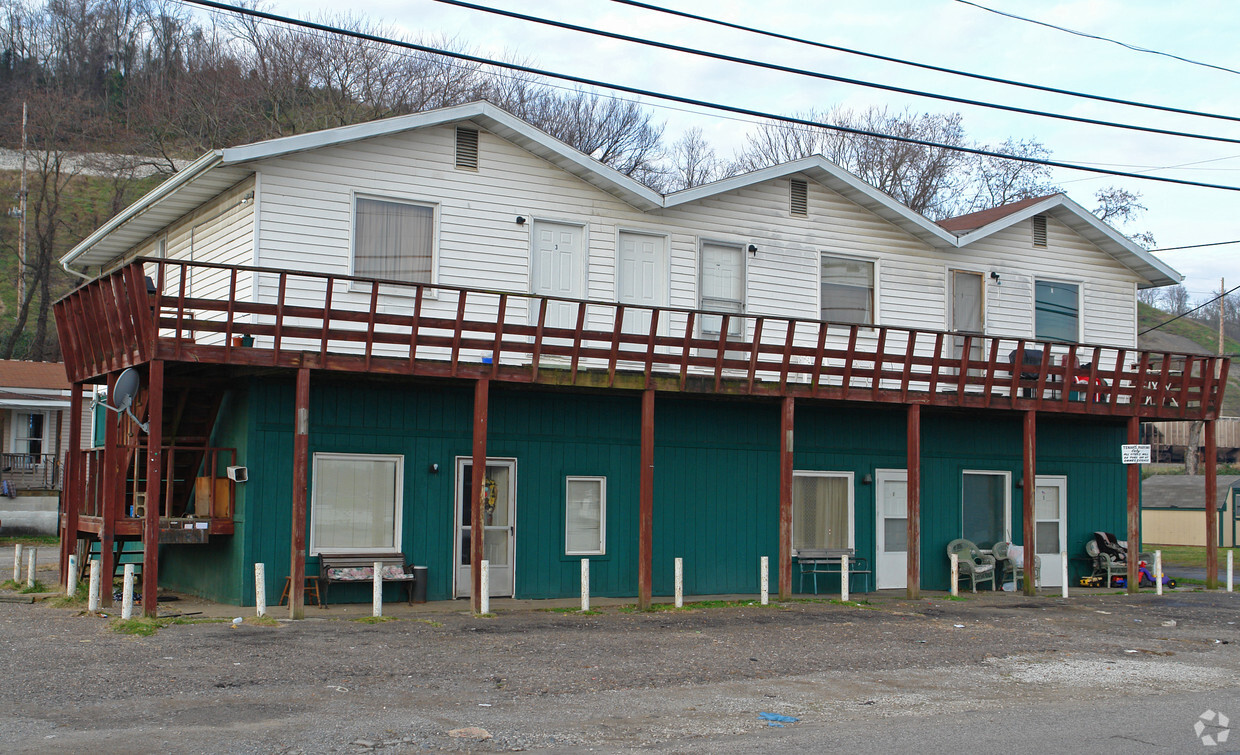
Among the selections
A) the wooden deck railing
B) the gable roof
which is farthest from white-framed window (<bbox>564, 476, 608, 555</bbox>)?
the gable roof

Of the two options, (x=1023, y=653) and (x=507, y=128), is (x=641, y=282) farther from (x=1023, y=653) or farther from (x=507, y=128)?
(x=1023, y=653)

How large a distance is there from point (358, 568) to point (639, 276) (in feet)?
20.9

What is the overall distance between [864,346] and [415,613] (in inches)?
371

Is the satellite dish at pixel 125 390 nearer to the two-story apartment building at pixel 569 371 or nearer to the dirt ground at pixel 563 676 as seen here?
the two-story apartment building at pixel 569 371

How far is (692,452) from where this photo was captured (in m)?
18.9

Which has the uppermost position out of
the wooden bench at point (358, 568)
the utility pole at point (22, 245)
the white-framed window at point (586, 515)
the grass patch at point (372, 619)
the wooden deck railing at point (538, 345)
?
the utility pole at point (22, 245)

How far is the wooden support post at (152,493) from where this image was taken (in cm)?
1359

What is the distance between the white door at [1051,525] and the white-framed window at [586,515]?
884cm

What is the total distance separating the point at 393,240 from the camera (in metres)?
16.8

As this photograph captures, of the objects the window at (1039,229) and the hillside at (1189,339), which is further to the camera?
the hillside at (1189,339)

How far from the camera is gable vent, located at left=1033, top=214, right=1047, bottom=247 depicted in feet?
73.3

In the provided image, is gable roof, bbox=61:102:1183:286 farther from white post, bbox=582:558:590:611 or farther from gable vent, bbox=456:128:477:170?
white post, bbox=582:558:590:611

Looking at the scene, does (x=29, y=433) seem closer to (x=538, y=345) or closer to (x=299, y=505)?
(x=299, y=505)

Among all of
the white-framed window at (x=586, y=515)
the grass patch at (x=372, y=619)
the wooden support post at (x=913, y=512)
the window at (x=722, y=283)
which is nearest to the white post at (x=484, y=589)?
the grass patch at (x=372, y=619)
